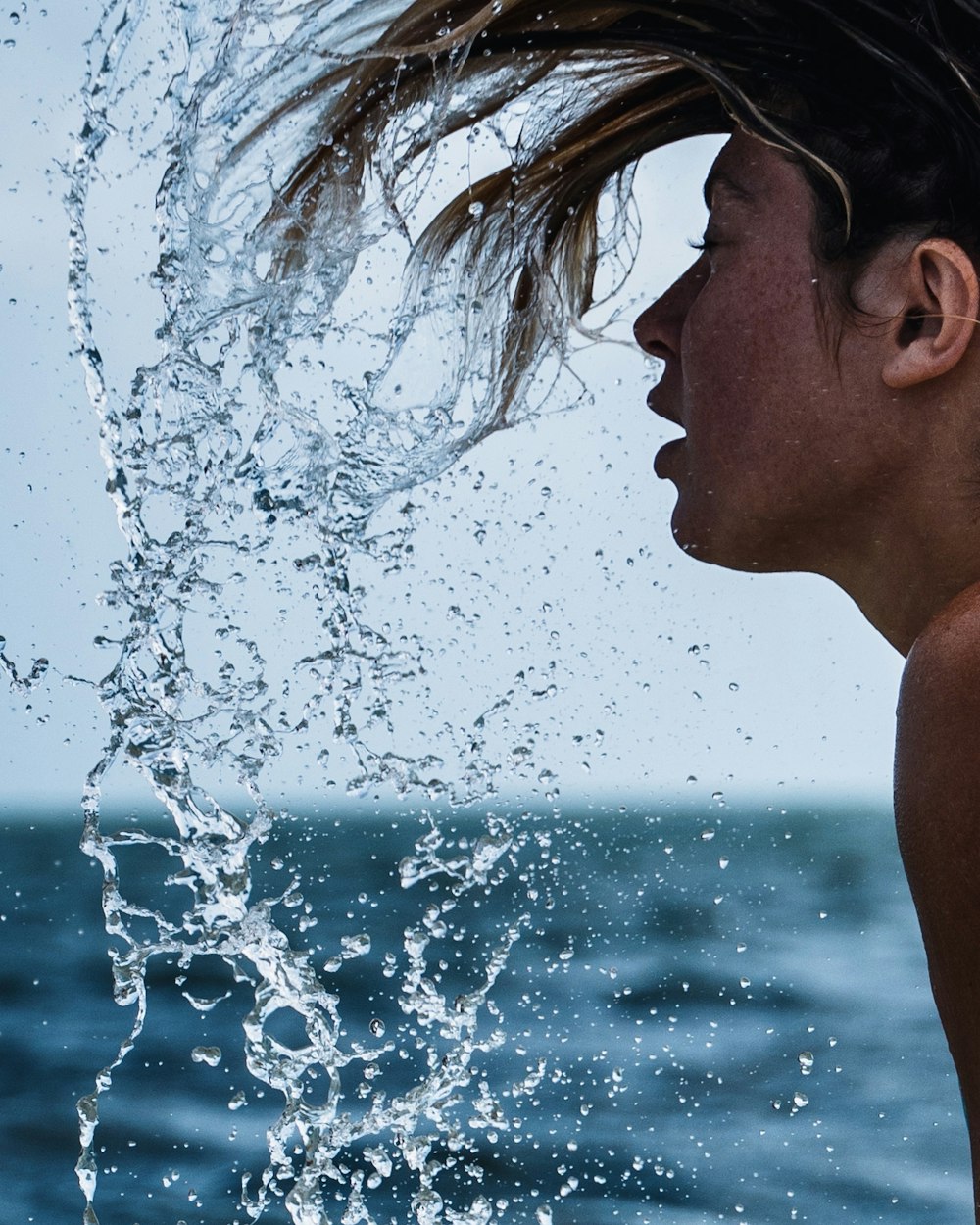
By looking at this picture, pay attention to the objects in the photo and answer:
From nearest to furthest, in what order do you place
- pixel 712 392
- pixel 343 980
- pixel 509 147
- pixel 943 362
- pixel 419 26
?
1. pixel 943 362
2. pixel 712 392
3. pixel 419 26
4. pixel 509 147
5. pixel 343 980

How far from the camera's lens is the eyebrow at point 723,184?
1550 millimetres

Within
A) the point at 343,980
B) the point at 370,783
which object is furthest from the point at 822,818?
the point at 370,783

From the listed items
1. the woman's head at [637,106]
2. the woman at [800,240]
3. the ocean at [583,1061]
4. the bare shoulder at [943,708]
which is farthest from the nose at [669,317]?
the ocean at [583,1061]

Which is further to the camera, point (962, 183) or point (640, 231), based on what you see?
point (640, 231)

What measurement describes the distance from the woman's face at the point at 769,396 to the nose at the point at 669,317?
0.03 meters

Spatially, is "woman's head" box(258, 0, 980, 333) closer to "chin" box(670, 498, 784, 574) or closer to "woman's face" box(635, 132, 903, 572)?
"woman's face" box(635, 132, 903, 572)

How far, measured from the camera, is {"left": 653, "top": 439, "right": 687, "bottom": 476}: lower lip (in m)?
1.64

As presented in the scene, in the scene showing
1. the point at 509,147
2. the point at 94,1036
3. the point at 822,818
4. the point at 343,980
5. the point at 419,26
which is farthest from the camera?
the point at 822,818

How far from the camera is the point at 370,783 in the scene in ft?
7.27

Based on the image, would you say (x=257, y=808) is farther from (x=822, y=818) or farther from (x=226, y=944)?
(x=822, y=818)

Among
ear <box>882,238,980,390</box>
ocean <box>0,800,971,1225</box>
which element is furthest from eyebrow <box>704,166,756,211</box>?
ocean <box>0,800,971,1225</box>

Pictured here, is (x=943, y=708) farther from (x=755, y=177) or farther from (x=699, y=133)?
(x=699, y=133)

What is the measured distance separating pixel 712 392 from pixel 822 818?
47.5 metres

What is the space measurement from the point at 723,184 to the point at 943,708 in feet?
2.28
